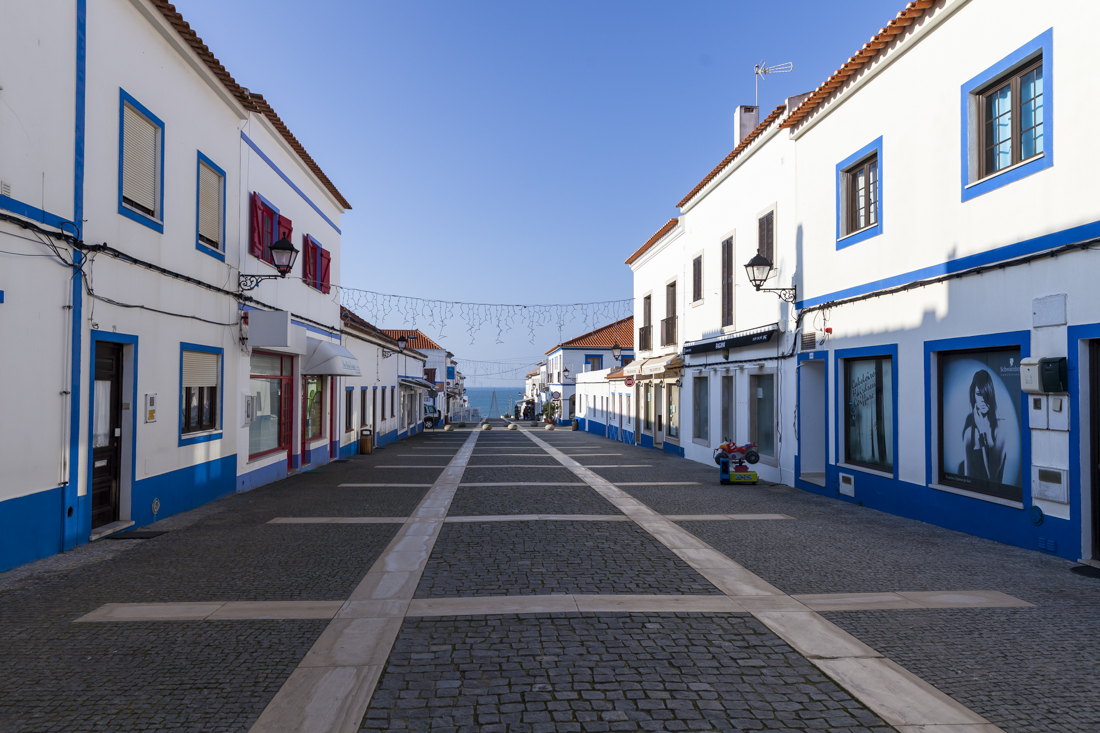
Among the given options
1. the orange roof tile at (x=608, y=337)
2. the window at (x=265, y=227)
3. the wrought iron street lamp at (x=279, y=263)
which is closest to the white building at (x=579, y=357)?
the orange roof tile at (x=608, y=337)

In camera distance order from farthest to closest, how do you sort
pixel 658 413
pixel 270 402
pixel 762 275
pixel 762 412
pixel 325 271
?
pixel 658 413, pixel 325 271, pixel 762 412, pixel 270 402, pixel 762 275

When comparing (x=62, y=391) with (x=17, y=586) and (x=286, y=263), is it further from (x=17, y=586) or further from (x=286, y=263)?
(x=286, y=263)

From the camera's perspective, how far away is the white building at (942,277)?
21.7 ft

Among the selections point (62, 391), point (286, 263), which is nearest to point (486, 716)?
point (62, 391)

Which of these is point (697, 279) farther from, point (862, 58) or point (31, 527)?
point (31, 527)

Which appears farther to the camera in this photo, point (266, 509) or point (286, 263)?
point (286, 263)

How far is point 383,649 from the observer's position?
4273 millimetres

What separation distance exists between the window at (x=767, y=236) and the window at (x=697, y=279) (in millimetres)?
3859

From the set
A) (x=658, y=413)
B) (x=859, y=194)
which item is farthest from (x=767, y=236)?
(x=658, y=413)

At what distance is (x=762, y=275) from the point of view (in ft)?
40.2

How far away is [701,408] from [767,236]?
586cm

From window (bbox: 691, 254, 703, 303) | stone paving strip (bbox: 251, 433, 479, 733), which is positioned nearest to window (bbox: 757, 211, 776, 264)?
window (bbox: 691, 254, 703, 303)

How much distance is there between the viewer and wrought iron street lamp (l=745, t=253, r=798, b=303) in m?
12.1

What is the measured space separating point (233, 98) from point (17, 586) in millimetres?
8496
